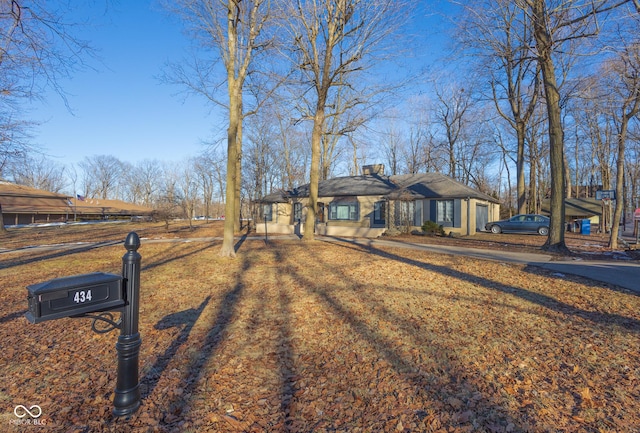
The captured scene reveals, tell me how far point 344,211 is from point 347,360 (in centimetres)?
2085

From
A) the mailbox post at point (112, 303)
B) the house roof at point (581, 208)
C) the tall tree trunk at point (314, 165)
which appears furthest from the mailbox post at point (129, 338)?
the house roof at point (581, 208)

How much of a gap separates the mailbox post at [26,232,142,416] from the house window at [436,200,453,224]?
20477 millimetres

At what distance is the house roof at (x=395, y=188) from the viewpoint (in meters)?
20.7

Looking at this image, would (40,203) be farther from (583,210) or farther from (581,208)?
(581,208)

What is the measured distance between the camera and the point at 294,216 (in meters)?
26.6

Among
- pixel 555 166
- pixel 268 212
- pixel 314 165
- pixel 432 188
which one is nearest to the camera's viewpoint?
pixel 555 166

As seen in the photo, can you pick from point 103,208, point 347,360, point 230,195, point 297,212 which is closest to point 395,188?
point 297,212

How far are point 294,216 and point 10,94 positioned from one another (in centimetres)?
1943

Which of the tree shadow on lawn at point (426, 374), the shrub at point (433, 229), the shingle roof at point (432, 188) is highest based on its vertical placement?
the shingle roof at point (432, 188)

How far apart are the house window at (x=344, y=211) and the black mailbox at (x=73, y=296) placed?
842 inches

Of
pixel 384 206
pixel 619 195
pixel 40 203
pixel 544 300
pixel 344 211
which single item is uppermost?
pixel 619 195

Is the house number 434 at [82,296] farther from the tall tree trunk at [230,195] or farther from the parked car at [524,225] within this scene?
the parked car at [524,225]

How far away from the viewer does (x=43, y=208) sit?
34.8m

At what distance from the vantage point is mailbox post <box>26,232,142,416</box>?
1.98m
